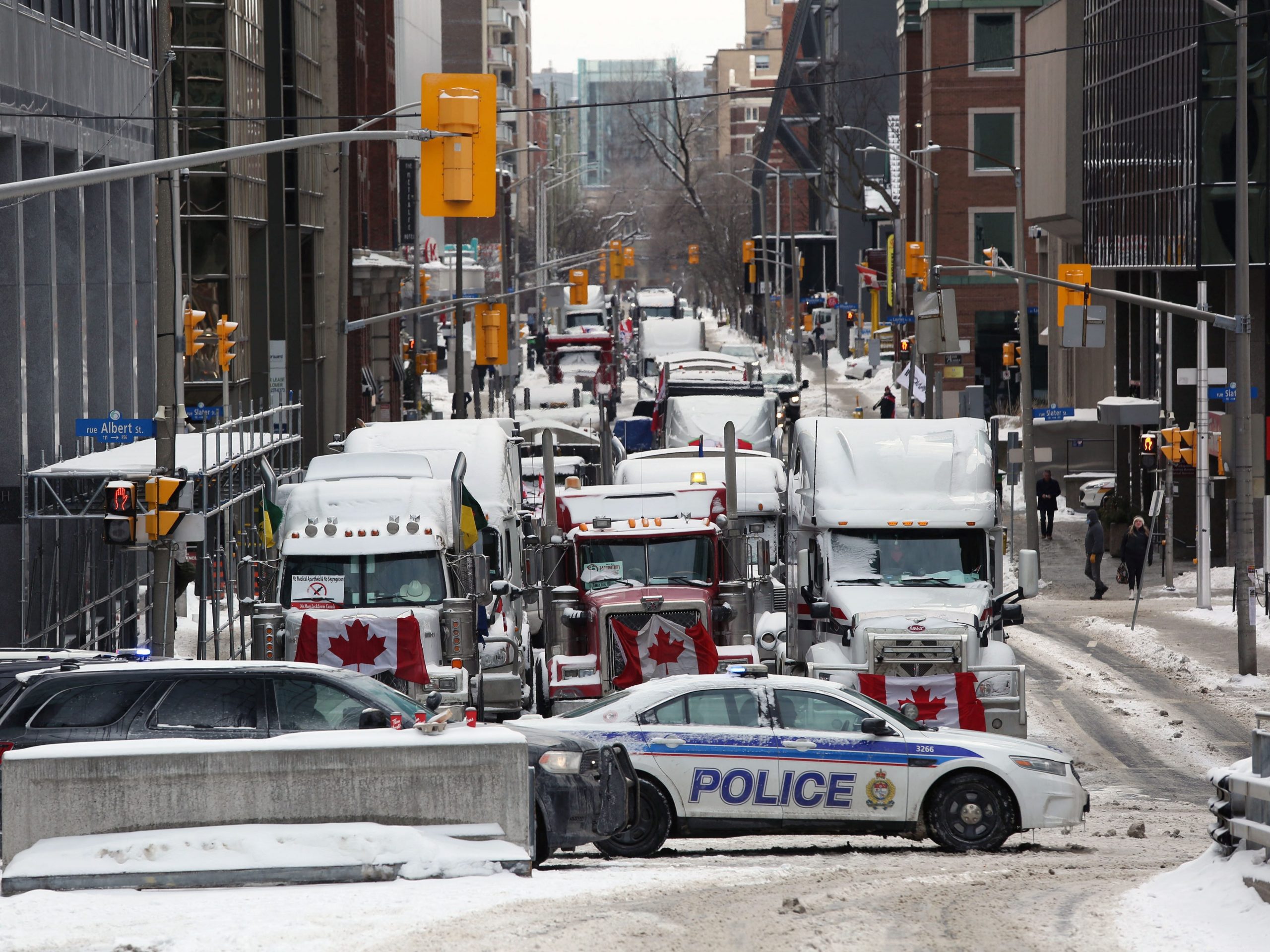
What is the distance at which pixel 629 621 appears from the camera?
19281 mm

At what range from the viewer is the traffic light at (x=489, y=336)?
46375 mm

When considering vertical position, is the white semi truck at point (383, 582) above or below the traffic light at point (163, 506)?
below

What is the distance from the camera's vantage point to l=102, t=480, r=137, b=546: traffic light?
1855cm

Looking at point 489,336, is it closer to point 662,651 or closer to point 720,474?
point 720,474

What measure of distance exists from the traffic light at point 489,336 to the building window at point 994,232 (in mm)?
32793

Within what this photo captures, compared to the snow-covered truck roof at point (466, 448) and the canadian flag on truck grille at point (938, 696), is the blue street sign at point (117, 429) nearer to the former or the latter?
the snow-covered truck roof at point (466, 448)

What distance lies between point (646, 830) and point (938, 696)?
4971 mm

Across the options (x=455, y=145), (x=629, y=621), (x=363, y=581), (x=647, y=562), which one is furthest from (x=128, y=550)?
(x=455, y=145)

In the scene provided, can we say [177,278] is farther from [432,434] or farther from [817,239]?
[817,239]

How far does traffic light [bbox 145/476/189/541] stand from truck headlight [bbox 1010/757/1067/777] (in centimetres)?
922

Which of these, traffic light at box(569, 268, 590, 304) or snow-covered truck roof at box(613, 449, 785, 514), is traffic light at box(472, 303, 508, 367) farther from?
snow-covered truck roof at box(613, 449, 785, 514)

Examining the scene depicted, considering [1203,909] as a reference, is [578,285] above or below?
above

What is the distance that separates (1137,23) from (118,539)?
35971 millimetres

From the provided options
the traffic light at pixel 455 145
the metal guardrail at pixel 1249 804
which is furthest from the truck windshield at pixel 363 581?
the metal guardrail at pixel 1249 804
